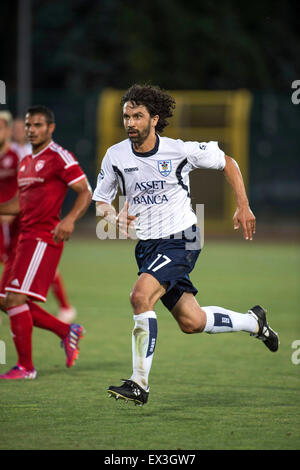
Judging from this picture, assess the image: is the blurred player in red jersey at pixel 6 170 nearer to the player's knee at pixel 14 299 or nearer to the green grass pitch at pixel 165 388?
the green grass pitch at pixel 165 388

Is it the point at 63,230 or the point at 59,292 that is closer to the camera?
the point at 63,230

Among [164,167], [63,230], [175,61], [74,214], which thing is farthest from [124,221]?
[175,61]

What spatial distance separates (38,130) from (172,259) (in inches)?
81.7


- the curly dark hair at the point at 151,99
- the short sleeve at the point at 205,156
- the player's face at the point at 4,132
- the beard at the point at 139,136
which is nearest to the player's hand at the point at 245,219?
the short sleeve at the point at 205,156

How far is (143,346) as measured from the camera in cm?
634

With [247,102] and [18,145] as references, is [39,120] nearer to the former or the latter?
[18,145]

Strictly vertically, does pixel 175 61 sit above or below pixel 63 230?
above

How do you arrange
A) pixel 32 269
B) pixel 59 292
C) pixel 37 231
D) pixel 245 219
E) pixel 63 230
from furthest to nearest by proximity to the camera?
pixel 59 292 < pixel 37 231 < pixel 32 269 < pixel 63 230 < pixel 245 219

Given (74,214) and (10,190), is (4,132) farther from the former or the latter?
(74,214)

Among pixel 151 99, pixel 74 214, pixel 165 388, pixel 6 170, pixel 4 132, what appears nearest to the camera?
pixel 151 99

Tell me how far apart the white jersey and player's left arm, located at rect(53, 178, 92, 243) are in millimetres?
679

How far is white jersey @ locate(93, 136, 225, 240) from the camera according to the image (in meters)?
6.72

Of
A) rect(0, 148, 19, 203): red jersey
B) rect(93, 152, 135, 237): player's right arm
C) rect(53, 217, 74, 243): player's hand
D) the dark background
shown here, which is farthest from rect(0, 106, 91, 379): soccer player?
the dark background

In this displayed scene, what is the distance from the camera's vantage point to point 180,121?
87.0 feet
